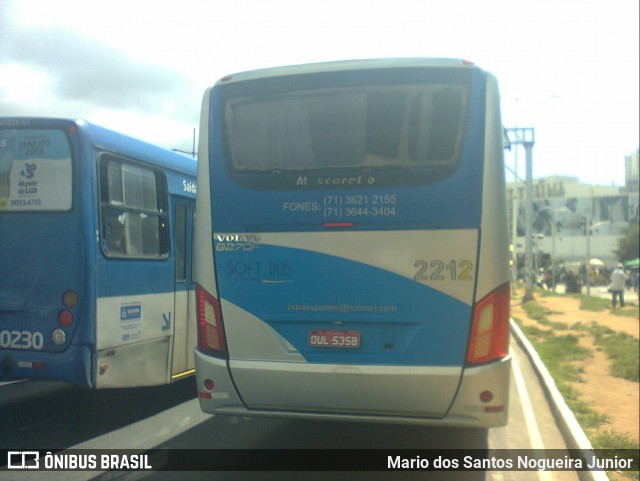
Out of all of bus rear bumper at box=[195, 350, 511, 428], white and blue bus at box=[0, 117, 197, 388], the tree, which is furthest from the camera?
the tree

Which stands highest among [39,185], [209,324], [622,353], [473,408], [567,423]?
Result: [39,185]

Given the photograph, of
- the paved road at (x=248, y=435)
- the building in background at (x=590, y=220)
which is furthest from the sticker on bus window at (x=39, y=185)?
the building in background at (x=590, y=220)

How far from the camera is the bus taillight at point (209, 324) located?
6.14m

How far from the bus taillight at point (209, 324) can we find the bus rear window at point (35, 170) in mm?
1868

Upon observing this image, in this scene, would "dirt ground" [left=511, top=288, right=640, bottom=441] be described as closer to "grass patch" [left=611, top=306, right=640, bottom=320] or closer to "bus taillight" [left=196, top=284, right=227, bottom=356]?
"bus taillight" [left=196, top=284, right=227, bottom=356]

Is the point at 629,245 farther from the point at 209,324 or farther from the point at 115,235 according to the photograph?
the point at 209,324

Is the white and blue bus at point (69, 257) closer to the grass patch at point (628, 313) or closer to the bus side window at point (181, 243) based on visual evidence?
the bus side window at point (181, 243)

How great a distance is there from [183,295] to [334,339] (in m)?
3.47

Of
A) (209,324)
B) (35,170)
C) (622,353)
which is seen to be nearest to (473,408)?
(209,324)

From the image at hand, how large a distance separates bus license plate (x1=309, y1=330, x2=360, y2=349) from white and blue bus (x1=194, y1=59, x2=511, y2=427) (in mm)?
12

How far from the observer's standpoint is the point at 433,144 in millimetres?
5777

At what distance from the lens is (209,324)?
6.22 meters

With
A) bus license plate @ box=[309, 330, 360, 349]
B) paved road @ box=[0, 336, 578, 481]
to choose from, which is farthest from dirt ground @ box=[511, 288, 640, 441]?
bus license plate @ box=[309, 330, 360, 349]

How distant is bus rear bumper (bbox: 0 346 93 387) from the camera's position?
683cm
